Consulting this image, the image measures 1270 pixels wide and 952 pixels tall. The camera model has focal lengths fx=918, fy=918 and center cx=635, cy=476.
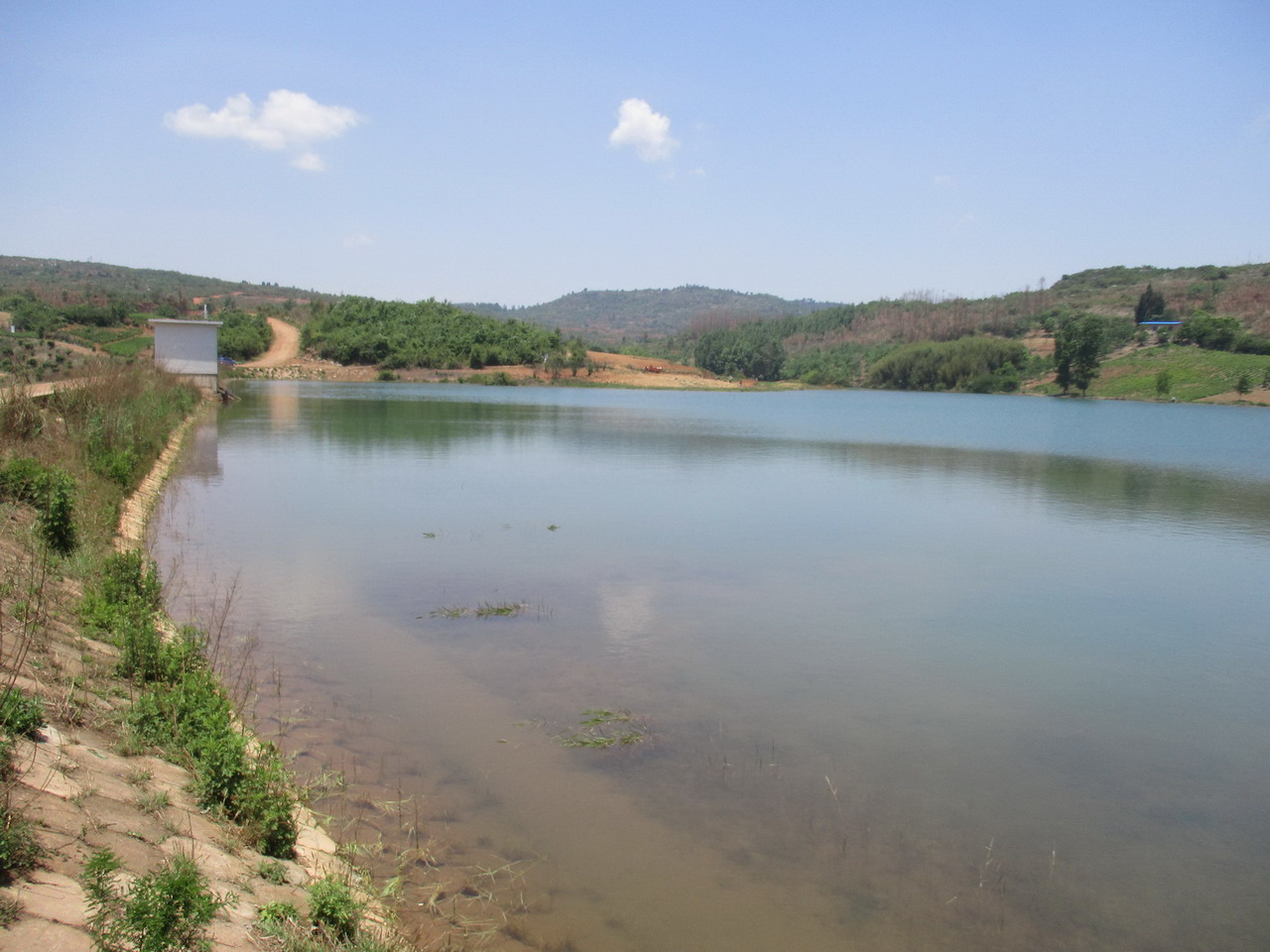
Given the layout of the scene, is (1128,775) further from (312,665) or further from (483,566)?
(483,566)

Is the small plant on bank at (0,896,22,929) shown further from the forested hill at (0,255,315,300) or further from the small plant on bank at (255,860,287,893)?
the forested hill at (0,255,315,300)

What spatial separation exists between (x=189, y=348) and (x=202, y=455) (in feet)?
54.0

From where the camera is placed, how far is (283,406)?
3631cm

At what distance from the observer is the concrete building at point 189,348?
111 feet

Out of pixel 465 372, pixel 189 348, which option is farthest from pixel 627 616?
pixel 465 372

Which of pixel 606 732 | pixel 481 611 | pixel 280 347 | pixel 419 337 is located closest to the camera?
pixel 606 732

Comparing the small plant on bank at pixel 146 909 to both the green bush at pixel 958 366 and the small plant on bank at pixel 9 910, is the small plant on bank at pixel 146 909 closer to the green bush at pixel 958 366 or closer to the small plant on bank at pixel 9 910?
the small plant on bank at pixel 9 910

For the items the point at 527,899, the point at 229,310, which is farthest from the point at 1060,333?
the point at 527,899

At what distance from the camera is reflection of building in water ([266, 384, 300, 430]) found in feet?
94.5

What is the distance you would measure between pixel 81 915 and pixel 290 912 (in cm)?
81

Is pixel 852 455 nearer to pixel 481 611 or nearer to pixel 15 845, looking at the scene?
pixel 481 611

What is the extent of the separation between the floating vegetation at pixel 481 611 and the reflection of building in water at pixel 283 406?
19.5 m

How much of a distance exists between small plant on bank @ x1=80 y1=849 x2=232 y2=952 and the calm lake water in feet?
4.98

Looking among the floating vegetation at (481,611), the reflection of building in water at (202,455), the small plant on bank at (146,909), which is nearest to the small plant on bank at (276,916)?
the small plant on bank at (146,909)
